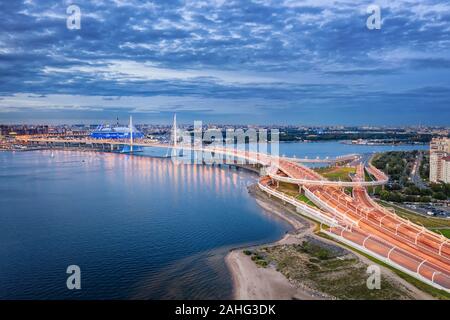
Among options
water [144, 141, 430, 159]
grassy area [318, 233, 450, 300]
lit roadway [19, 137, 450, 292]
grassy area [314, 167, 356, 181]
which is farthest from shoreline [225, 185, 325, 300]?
water [144, 141, 430, 159]

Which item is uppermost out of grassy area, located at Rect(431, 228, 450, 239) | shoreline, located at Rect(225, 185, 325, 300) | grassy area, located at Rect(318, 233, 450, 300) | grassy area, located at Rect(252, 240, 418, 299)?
grassy area, located at Rect(431, 228, 450, 239)

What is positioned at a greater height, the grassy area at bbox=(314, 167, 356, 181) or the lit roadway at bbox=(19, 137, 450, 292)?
the grassy area at bbox=(314, 167, 356, 181)

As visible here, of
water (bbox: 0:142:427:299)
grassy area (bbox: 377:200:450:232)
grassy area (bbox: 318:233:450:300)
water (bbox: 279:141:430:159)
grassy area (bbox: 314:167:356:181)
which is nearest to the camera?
grassy area (bbox: 318:233:450:300)

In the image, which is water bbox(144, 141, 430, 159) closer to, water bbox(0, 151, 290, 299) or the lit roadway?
water bbox(0, 151, 290, 299)

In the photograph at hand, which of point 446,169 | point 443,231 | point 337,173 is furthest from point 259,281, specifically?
point 446,169

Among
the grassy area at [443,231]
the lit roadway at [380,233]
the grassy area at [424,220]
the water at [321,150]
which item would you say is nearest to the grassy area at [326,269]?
the lit roadway at [380,233]

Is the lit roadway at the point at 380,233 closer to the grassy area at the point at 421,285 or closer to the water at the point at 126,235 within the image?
the grassy area at the point at 421,285
